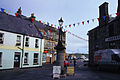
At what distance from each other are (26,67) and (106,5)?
67.3ft

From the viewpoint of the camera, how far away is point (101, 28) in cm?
2645

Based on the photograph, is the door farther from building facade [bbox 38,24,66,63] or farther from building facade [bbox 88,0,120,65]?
building facade [bbox 88,0,120,65]

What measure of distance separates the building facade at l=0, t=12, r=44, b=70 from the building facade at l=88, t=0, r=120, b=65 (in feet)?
41.5

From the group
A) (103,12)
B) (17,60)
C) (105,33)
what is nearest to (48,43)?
(17,60)

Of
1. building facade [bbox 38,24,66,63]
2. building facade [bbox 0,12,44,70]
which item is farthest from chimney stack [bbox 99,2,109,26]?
building facade [bbox 38,24,66,63]

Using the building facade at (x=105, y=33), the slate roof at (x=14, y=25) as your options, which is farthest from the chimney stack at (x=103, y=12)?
the slate roof at (x=14, y=25)

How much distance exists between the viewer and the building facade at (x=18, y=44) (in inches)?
773

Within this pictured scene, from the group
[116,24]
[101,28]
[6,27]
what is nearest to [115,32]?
[116,24]

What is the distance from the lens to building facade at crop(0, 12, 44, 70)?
64.4ft

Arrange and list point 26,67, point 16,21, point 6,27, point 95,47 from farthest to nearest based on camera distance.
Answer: point 95,47
point 16,21
point 26,67
point 6,27

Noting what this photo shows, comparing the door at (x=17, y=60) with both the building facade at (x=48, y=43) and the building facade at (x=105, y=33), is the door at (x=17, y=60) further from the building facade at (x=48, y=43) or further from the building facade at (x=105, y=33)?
the building facade at (x=105, y=33)

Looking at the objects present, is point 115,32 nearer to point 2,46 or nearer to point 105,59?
point 105,59

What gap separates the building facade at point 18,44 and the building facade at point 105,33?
1266 centimetres

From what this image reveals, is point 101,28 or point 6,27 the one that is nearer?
point 6,27
